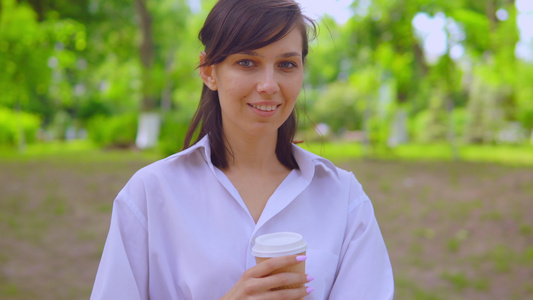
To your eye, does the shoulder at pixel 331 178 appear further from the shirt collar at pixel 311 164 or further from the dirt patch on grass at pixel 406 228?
the dirt patch on grass at pixel 406 228

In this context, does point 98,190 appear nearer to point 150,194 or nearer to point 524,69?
point 150,194

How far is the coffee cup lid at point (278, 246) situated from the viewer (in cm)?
127

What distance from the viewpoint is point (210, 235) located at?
147 cm

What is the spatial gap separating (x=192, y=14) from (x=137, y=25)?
6.43 meters

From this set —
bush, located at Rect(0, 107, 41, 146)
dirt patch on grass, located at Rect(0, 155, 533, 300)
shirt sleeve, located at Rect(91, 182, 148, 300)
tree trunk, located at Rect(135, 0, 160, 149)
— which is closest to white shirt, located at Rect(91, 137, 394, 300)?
shirt sleeve, located at Rect(91, 182, 148, 300)

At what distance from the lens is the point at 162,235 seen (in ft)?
4.82

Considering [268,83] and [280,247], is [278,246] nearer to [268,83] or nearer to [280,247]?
[280,247]

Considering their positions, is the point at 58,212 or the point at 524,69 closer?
the point at 58,212

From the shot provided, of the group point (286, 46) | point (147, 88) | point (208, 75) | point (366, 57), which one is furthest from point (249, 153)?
point (147, 88)

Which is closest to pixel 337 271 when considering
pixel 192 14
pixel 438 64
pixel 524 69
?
pixel 438 64

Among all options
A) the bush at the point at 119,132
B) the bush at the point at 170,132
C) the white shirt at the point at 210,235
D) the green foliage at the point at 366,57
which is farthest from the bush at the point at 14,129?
the white shirt at the point at 210,235

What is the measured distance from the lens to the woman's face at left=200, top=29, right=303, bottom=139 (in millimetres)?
1491

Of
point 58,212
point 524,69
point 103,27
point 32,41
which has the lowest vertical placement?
point 58,212

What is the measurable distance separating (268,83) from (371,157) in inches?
465
